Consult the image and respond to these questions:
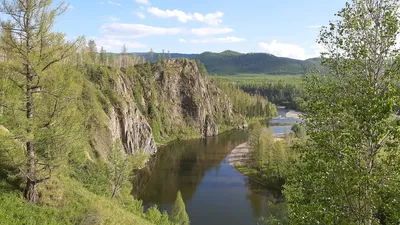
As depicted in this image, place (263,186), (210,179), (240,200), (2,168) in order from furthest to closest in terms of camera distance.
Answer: (210,179), (263,186), (240,200), (2,168)

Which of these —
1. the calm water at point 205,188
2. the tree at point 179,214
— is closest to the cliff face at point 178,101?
the calm water at point 205,188

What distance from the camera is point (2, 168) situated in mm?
19094

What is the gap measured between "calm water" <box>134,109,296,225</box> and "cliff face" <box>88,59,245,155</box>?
469 inches

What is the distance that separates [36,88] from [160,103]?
107 m

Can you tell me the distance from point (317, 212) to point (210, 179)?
189ft

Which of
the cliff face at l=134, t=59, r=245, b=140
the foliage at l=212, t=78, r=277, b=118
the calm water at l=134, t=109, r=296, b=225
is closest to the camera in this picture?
the calm water at l=134, t=109, r=296, b=225

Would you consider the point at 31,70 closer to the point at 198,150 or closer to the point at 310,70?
the point at 310,70

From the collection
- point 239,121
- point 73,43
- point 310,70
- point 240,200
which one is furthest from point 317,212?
point 239,121

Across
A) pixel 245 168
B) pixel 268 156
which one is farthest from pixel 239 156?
pixel 268 156

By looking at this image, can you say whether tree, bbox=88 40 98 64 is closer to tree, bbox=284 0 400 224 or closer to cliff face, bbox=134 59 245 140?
cliff face, bbox=134 59 245 140

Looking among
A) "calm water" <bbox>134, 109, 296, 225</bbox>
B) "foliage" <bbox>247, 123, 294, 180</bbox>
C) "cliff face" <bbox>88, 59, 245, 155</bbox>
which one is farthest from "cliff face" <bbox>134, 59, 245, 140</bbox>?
"foliage" <bbox>247, 123, 294, 180</bbox>

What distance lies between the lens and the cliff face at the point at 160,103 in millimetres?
80375

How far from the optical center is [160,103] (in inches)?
4870

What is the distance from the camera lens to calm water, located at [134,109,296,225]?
46375 mm
